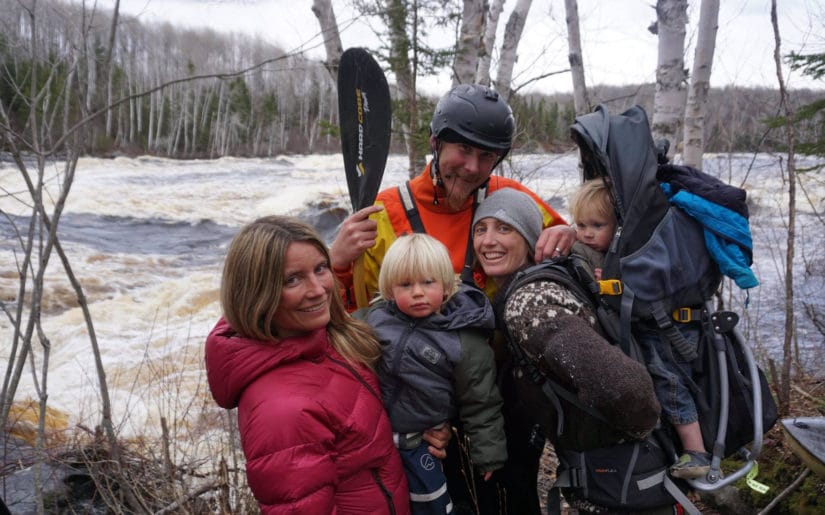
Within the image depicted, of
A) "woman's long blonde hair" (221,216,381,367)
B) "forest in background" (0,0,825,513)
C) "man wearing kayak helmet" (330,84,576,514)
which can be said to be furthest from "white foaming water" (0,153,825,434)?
"woman's long blonde hair" (221,216,381,367)

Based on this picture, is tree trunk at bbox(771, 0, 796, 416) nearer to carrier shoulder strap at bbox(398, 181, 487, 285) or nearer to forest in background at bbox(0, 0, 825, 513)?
forest in background at bbox(0, 0, 825, 513)

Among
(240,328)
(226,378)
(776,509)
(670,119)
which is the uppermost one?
(670,119)

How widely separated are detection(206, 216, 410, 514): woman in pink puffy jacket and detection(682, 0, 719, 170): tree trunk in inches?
189

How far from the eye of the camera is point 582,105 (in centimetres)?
799

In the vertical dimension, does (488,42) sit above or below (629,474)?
above

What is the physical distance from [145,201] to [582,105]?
55.6ft

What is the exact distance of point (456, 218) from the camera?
2686mm

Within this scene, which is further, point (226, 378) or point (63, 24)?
point (63, 24)

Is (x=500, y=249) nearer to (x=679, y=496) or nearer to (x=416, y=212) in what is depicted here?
(x=416, y=212)

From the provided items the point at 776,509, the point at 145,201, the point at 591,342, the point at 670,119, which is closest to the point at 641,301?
the point at 591,342

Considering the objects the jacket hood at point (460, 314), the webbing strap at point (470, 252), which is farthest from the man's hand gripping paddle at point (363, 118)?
the jacket hood at point (460, 314)

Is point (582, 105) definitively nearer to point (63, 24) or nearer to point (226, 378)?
point (63, 24)

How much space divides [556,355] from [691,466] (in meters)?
0.65

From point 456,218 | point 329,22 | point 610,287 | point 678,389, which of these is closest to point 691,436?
point 678,389
